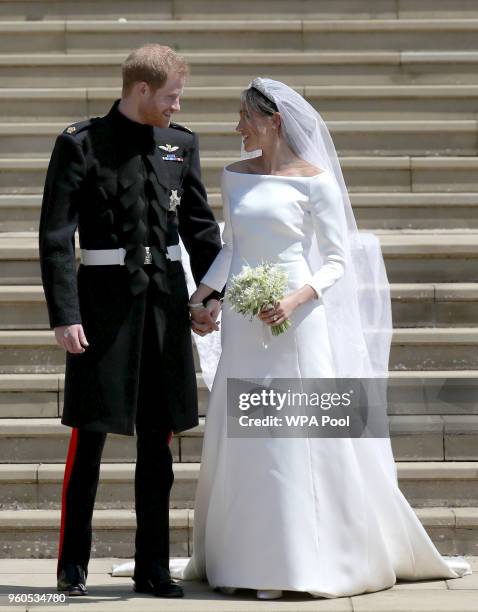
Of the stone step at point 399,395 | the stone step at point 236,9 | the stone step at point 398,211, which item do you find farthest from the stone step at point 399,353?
the stone step at point 236,9

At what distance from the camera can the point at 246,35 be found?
27.4ft

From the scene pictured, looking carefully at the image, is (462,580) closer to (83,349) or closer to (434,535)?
(434,535)

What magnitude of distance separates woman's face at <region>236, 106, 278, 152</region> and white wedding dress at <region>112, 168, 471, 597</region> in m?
0.12

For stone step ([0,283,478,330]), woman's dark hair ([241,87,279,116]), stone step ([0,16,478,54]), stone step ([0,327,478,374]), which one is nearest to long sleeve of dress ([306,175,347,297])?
woman's dark hair ([241,87,279,116])

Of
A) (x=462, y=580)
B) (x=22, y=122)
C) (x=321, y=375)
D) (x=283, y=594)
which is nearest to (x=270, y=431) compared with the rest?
(x=321, y=375)

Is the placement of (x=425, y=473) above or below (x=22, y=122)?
below

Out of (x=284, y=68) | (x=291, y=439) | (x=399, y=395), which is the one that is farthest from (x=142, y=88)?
(x=284, y=68)

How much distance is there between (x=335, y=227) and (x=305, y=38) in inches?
150

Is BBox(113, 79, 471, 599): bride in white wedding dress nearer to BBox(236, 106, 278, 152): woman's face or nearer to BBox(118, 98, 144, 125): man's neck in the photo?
BBox(236, 106, 278, 152): woman's face

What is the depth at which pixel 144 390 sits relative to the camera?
4793 millimetres

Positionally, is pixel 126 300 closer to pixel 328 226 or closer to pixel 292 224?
pixel 292 224

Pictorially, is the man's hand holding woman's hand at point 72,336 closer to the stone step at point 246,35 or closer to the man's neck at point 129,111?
the man's neck at point 129,111

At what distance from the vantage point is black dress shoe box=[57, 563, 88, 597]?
473cm

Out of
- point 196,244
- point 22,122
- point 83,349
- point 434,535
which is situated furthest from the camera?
point 22,122
